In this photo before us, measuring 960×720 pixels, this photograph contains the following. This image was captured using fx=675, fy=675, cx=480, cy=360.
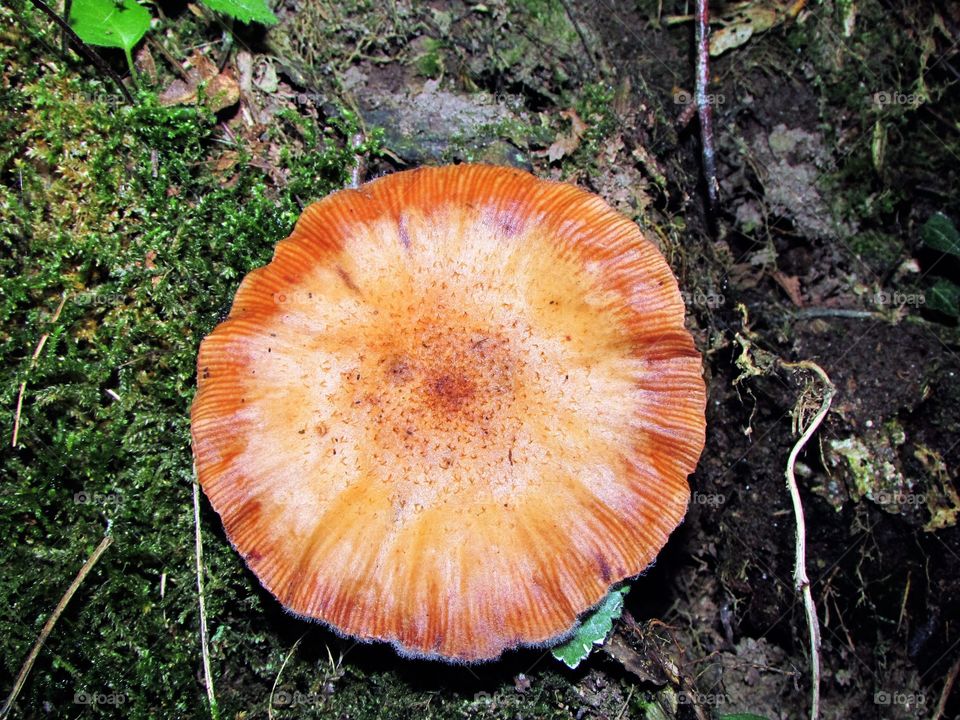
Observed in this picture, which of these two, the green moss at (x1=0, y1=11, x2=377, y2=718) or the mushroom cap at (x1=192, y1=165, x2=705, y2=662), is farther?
the green moss at (x1=0, y1=11, x2=377, y2=718)

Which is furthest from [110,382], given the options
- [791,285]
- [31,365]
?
[791,285]

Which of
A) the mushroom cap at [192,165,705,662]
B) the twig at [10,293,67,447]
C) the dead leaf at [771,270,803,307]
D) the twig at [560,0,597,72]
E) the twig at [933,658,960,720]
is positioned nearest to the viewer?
the mushroom cap at [192,165,705,662]

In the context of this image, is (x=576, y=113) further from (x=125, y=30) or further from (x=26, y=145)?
(x=26, y=145)

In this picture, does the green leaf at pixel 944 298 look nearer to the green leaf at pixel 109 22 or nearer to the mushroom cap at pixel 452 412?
the mushroom cap at pixel 452 412

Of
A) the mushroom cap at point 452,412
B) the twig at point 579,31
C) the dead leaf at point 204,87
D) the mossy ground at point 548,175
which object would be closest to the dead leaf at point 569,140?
the mossy ground at point 548,175

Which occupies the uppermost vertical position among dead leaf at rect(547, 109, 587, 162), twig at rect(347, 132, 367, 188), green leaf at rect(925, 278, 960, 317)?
dead leaf at rect(547, 109, 587, 162)

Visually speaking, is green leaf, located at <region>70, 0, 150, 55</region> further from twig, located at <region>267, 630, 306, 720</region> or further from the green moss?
twig, located at <region>267, 630, 306, 720</region>

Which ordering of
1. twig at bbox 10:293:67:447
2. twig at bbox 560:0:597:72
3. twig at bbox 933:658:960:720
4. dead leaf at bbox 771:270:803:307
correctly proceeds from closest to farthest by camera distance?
twig at bbox 10:293:67:447, twig at bbox 933:658:960:720, twig at bbox 560:0:597:72, dead leaf at bbox 771:270:803:307

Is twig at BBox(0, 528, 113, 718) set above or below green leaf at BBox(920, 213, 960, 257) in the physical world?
below

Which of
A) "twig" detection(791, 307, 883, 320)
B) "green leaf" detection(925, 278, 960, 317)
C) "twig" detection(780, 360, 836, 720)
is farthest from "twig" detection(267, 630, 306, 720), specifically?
"green leaf" detection(925, 278, 960, 317)
